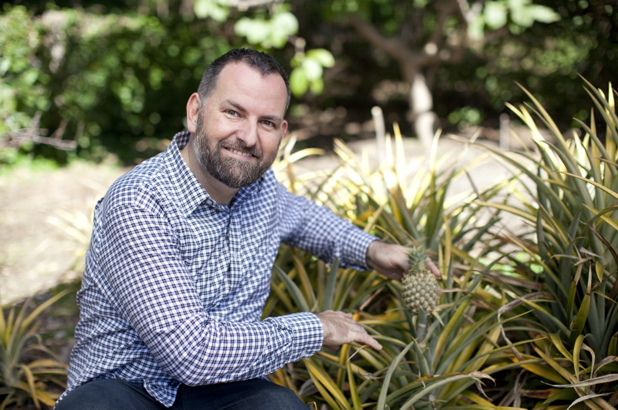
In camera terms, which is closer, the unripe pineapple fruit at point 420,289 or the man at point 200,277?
the man at point 200,277

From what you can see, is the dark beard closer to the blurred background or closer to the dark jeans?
the dark jeans

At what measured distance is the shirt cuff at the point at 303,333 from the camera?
5.37ft

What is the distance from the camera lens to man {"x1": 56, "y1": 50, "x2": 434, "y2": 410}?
4.93ft

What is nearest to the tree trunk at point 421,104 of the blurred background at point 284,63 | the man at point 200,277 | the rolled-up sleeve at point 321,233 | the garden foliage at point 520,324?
the blurred background at point 284,63

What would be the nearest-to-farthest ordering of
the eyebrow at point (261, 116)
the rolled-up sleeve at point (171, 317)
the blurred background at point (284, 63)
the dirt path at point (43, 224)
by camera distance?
1. the rolled-up sleeve at point (171, 317)
2. the eyebrow at point (261, 116)
3. the dirt path at point (43, 224)
4. the blurred background at point (284, 63)

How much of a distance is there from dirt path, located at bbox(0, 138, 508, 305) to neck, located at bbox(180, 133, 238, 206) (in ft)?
6.01

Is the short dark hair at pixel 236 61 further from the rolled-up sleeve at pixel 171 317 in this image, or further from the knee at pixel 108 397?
the knee at pixel 108 397

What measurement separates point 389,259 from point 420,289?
1.32 ft

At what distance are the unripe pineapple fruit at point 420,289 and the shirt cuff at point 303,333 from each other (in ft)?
1.14

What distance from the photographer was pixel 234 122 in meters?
1.78

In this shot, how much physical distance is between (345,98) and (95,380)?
10.1 meters

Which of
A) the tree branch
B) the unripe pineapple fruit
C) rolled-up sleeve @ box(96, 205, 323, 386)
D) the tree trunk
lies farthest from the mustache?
the tree trunk

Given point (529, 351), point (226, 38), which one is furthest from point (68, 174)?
point (529, 351)

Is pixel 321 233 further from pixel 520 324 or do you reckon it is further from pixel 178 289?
pixel 520 324
